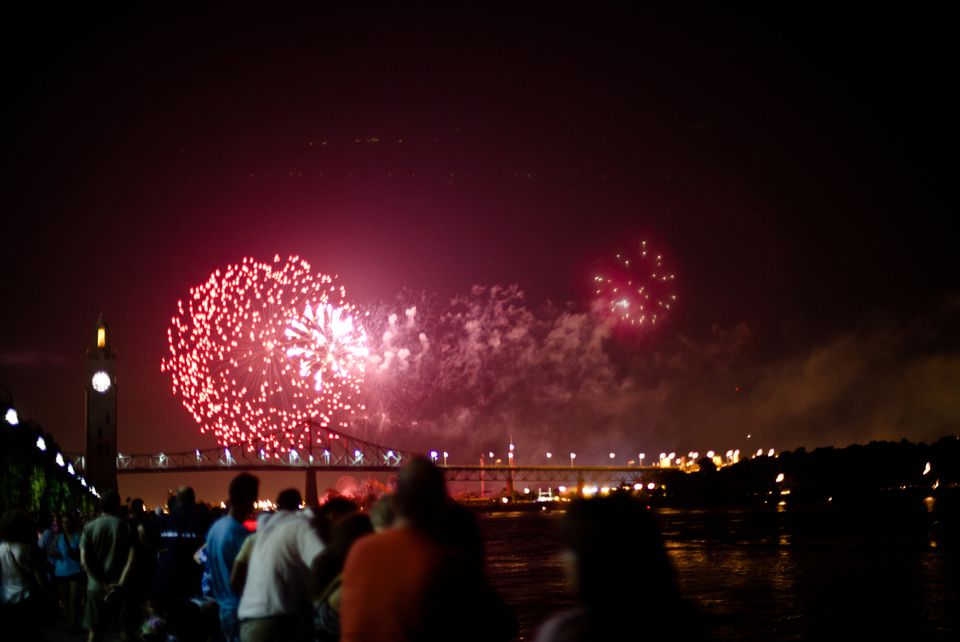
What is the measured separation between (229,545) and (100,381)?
111735 millimetres

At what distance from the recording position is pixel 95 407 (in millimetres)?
114250

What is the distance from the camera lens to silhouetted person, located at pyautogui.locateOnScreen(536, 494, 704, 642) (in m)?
3.52

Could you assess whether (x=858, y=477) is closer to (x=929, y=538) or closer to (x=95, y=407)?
(x=95, y=407)

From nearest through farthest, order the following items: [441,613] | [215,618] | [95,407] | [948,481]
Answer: [441,613] → [215,618] → [95,407] → [948,481]

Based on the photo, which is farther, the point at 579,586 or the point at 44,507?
the point at 44,507

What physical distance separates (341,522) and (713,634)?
10.0 meters

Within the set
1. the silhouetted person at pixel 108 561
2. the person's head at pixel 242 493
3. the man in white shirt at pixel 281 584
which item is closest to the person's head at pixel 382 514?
the man in white shirt at pixel 281 584

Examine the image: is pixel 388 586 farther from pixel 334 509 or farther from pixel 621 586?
pixel 334 509

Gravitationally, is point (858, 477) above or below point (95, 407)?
below

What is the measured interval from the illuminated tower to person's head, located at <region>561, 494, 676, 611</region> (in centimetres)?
11318

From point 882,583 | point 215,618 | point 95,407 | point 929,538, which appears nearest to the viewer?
point 215,618

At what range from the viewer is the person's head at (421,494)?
4.85m

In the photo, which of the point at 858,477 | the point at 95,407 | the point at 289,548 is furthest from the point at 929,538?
the point at 858,477

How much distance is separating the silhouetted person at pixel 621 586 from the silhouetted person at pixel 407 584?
97cm
